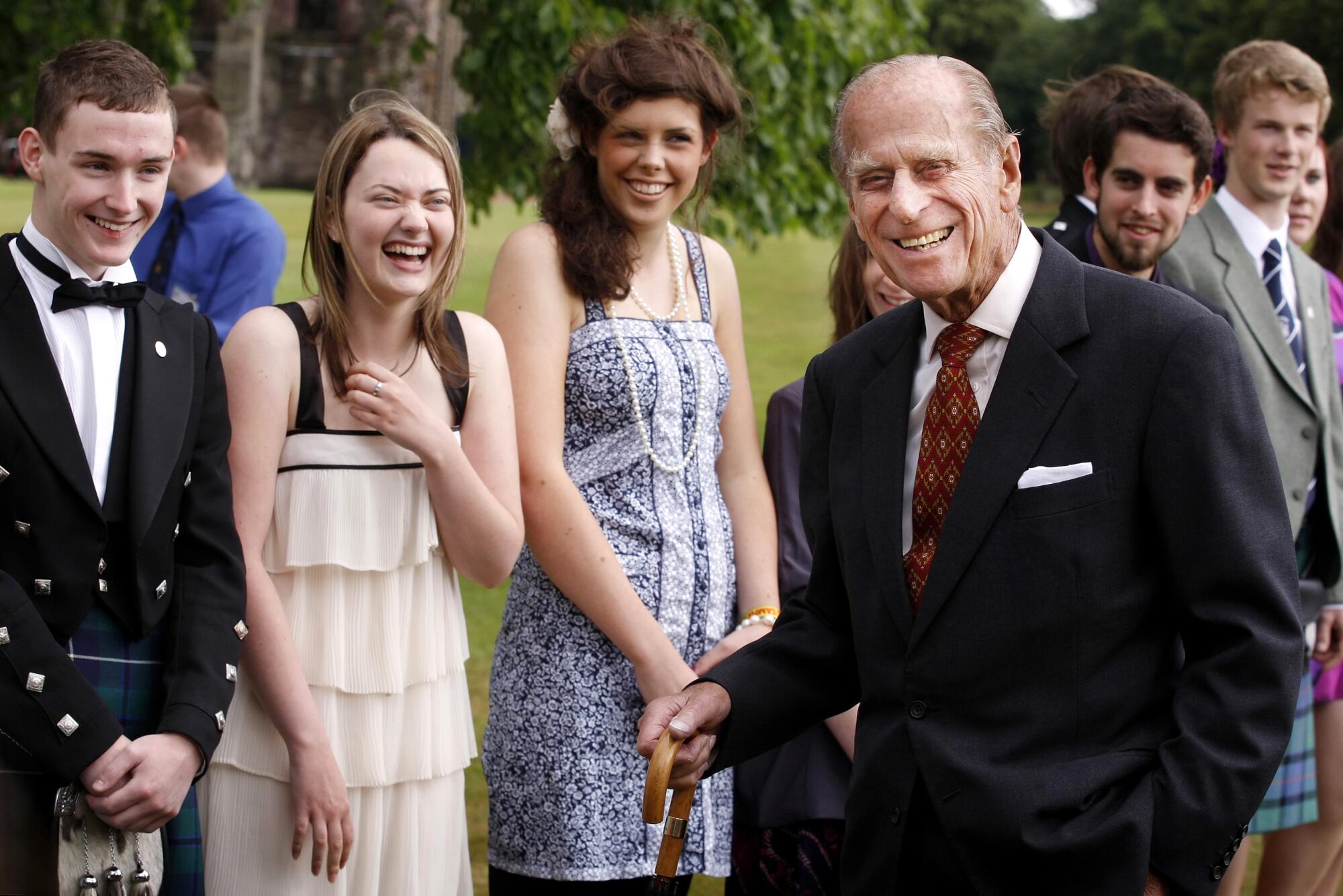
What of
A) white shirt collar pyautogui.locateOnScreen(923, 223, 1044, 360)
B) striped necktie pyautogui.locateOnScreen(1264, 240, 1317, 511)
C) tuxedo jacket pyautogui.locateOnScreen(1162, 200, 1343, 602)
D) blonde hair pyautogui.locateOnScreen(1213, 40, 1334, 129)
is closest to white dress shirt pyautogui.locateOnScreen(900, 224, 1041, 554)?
white shirt collar pyautogui.locateOnScreen(923, 223, 1044, 360)

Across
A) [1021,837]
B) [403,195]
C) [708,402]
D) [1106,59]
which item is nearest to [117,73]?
[403,195]

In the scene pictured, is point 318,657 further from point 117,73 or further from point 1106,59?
point 1106,59

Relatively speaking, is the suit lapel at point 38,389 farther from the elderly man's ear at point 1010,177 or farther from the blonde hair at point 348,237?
the elderly man's ear at point 1010,177

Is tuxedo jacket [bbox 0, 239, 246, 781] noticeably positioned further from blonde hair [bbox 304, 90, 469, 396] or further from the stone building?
the stone building

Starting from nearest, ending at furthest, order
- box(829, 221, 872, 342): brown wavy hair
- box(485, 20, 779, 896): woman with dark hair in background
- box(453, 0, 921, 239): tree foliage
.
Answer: box(485, 20, 779, 896): woman with dark hair in background
box(829, 221, 872, 342): brown wavy hair
box(453, 0, 921, 239): tree foliage

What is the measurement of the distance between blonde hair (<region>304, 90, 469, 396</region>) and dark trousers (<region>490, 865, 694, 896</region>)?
1.22m

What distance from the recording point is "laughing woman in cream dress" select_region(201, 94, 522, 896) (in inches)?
114

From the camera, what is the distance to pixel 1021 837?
2.12 m

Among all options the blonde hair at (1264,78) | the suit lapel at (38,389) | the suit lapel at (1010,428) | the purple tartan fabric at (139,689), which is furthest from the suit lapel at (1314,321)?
the suit lapel at (38,389)

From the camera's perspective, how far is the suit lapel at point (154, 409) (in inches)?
105

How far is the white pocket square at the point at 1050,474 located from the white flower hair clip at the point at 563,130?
1.85 meters

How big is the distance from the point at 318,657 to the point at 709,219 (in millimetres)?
7417

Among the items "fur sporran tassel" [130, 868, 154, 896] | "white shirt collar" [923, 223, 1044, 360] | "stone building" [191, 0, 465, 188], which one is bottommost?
"fur sporran tassel" [130, 868, 154, 896]

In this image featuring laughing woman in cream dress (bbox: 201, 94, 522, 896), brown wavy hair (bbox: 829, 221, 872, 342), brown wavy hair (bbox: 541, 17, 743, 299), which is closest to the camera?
laughing woman in cream dress (bbox: 201, 94, 522, 896)
